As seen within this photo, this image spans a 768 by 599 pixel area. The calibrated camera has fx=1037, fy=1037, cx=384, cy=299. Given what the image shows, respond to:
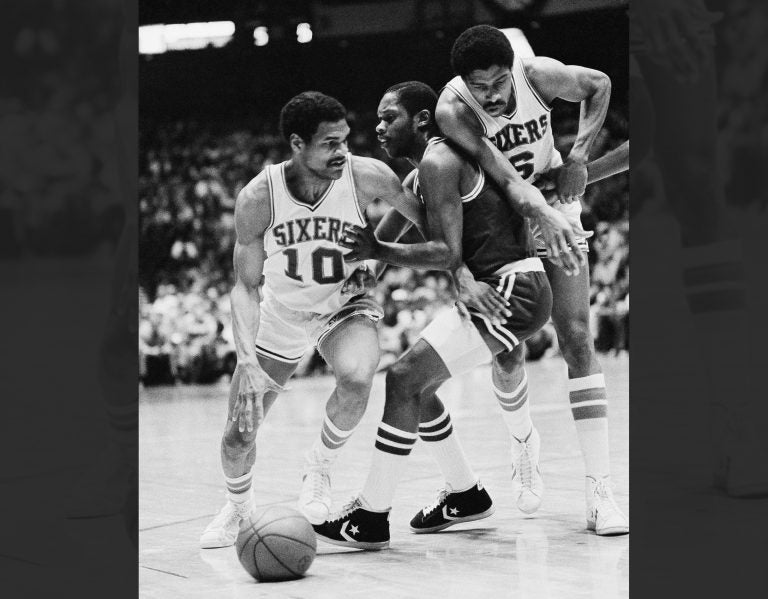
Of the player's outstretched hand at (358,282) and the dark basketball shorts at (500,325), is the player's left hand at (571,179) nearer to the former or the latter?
the dark basketball shorts at (500,325)

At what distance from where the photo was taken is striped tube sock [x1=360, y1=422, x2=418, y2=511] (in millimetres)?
4414

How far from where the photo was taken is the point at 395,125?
5.11 m

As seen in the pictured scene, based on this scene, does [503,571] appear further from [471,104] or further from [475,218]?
[471,104]

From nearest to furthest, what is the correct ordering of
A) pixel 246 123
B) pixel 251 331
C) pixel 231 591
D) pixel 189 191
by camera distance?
pixel 231 591, pixel 251 331, pixel 189 191, pixel 246 123

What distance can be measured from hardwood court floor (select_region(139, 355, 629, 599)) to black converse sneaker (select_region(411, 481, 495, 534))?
0.20ft

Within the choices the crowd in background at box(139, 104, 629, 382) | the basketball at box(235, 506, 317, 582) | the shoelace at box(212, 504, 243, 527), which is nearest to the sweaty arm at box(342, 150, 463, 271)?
the basketball at box(235, 506, 317, 582)

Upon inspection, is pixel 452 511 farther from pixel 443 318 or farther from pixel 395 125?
pixel 395 125

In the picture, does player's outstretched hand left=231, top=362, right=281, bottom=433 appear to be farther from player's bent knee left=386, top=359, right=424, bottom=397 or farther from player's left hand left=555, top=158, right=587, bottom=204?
player's left hand left=555, top=158, right=587, bottom=204

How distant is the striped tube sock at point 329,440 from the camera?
4.70 metres

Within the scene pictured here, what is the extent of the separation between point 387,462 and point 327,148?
56.5 inches
